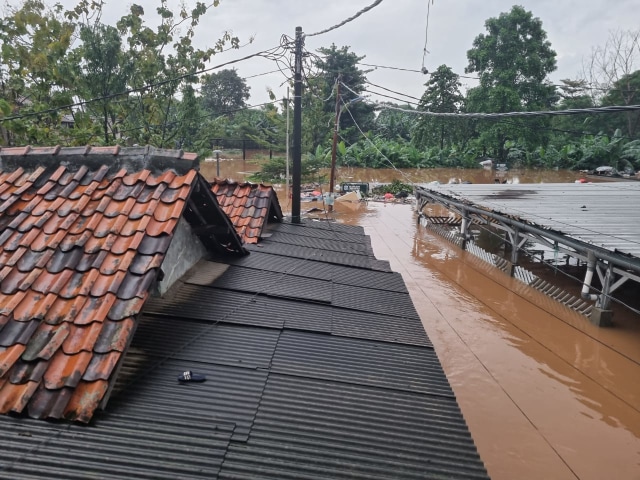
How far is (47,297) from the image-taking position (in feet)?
10.2

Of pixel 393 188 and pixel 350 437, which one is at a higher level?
pixel 350 437

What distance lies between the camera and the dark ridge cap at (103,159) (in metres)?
4.37

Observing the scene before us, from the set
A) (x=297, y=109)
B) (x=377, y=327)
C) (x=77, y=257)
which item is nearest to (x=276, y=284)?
(x=377, y=327)

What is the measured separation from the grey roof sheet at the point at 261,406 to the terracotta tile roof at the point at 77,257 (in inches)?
9.8

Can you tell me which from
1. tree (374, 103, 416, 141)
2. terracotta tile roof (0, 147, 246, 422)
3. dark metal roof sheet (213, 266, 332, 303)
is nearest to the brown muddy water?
dark metal roof sheet (213, 266, 332, 303)

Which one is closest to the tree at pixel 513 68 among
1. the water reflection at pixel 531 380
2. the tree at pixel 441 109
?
the tree at pixel 441 109

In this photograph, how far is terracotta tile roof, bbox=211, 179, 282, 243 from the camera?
26.5 feet

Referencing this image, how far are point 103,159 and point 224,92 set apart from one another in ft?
190

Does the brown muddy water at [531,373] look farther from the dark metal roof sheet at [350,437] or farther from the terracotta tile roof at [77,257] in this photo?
the terracotta tile roof at [77,257]

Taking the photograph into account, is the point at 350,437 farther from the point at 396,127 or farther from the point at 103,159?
the point at 396,127

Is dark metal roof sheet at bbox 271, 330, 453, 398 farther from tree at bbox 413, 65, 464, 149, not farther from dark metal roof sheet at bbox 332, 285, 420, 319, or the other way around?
tree at bbox 413, 65, 464, 149

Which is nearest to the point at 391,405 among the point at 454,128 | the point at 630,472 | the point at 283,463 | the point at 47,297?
the point at 283,463

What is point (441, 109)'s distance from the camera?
4553 centimetres

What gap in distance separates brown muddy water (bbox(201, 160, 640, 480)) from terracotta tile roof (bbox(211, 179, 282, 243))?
188 inches
